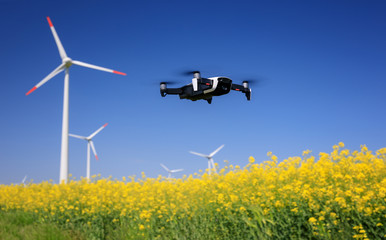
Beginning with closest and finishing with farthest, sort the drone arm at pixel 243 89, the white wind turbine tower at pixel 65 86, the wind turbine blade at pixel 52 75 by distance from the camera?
the drone arm at pixel 243 89
the white wind turbine tower at pixel 65 86
the wind turbine blade at pixel 52 75

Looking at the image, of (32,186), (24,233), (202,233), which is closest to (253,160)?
(202,233)

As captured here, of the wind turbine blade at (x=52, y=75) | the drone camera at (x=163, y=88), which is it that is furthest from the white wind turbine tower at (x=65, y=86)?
the drone camera at (x=163, y=88)

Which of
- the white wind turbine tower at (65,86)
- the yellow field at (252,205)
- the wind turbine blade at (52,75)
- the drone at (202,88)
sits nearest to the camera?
the yellow field at (252,205)

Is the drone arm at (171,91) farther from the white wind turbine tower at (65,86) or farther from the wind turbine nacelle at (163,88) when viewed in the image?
the white wind turbine tower at (65,86)

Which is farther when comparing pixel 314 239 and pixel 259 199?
pixel 259 199

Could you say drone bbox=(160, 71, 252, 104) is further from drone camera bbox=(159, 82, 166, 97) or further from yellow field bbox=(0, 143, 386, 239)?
yellow field bbox=(0, 143, 386, 239)

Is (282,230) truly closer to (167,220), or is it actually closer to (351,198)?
(351,198)

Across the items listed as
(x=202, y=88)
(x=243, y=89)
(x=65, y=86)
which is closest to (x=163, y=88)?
(x=202, y=88)
